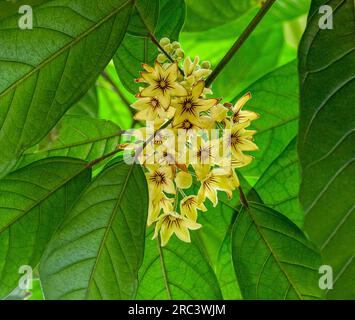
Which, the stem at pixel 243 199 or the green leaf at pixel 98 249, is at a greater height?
the stem at pixel 243 199

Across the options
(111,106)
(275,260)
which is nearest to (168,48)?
(275,260)

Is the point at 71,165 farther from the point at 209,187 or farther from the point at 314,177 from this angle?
the point at 314,177

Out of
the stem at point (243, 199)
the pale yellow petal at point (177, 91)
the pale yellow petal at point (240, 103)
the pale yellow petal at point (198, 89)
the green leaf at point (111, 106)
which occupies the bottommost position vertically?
the stem at point (243, 199)

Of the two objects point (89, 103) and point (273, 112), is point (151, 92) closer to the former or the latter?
point (273, 112)

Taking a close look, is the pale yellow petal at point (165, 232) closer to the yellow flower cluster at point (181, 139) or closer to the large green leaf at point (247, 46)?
the yellow flower cluster at point (181, 139)

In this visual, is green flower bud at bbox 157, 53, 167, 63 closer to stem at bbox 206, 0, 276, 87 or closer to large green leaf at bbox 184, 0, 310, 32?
stem at bbox 206, 0, 276, 87

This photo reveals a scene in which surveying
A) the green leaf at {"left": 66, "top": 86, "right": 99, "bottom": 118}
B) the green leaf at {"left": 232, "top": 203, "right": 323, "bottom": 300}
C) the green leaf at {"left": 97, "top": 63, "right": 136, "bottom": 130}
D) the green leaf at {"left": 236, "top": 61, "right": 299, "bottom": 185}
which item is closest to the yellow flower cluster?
the green leaf at {"left": 232, "top": 203, "right": 323, "bottom": 300}

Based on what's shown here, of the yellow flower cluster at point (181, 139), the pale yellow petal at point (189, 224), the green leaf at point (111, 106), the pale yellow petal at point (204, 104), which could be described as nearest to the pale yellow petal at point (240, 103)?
the yellow flower cluster at point (181, 139)
